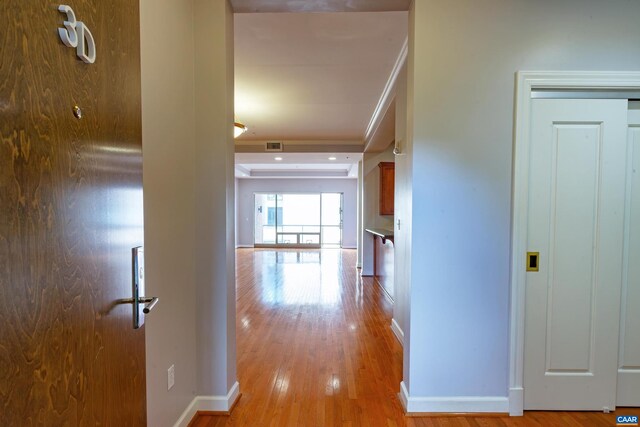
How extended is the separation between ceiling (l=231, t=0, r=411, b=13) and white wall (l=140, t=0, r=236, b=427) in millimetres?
138

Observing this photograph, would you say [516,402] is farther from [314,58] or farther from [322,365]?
[314,58]

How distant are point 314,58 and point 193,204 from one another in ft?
5.90

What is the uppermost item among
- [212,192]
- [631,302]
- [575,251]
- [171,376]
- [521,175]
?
[521,175]

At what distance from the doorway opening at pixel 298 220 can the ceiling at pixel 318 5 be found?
8.40 meters

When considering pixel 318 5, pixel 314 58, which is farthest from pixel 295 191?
pixel 318 5

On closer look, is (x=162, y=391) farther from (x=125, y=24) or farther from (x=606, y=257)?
(x=606, y=257)

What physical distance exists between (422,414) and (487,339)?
0.63 meters

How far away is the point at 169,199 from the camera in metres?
1.55

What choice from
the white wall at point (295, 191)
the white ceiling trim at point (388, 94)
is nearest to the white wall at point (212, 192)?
the white ceiling trim at point (388, 94)

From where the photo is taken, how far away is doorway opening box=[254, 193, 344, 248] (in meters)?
10.3

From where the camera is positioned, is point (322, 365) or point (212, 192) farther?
point (322, 365)

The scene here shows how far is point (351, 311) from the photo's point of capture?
3.73 meters

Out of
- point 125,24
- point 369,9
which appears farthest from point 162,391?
point 369,9

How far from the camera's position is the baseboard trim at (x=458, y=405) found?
1.81 meters
